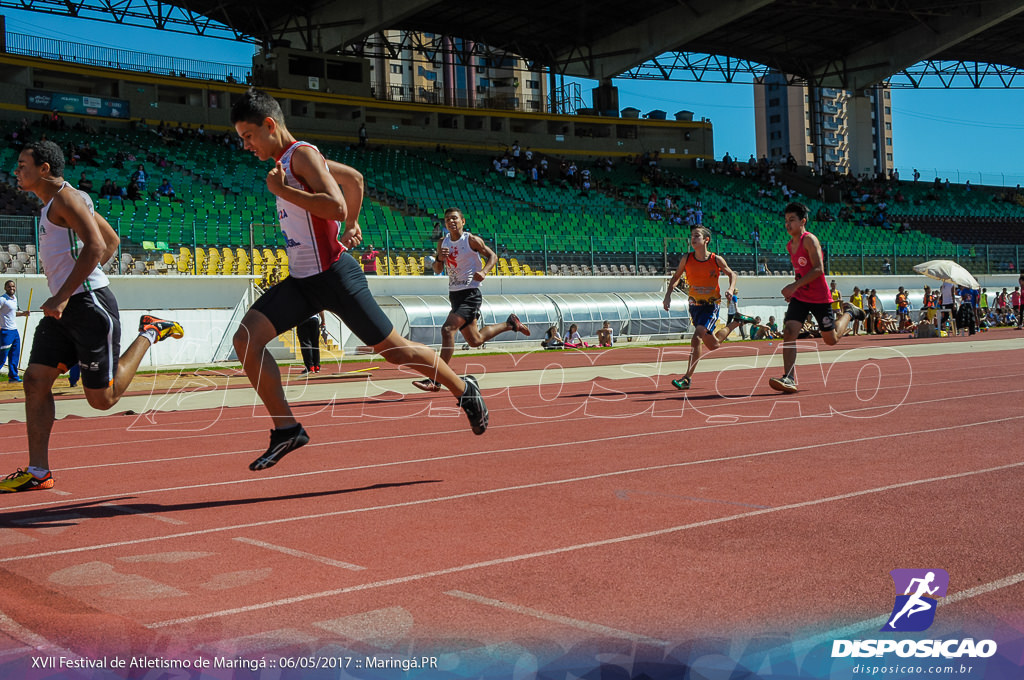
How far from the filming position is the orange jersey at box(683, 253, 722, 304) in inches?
488

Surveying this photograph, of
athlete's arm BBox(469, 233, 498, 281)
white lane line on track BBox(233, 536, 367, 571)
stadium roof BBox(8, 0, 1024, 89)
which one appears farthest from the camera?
stadium roof BBox(8, 0, 1024, 89)

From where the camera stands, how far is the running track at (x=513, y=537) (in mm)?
3049

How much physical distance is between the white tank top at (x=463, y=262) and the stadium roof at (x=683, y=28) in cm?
3299

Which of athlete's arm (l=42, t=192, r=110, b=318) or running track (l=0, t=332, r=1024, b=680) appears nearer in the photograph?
running track (l=0, t=332, r=1024, b=680)

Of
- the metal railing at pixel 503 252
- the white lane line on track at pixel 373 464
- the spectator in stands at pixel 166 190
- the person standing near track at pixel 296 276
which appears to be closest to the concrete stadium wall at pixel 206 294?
the metal railing at pixel 503 252

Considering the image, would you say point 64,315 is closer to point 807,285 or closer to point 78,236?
point 78,236

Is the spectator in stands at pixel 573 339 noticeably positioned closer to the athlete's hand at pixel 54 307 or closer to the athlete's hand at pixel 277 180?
the athlete's hand at pixel 54 307

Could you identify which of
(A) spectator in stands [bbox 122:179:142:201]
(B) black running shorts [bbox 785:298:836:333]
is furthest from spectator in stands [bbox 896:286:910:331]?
(A) spectator in stands [bbox 122:179:142:201]

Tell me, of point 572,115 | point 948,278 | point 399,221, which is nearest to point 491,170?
point 572,115

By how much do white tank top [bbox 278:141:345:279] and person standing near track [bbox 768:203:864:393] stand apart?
705 centimetres

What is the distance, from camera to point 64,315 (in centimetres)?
576

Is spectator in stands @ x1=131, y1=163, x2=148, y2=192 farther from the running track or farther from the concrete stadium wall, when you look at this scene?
the running track

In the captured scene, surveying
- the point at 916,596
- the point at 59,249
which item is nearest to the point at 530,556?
the point at 916,596

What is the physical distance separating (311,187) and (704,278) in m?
7.82
